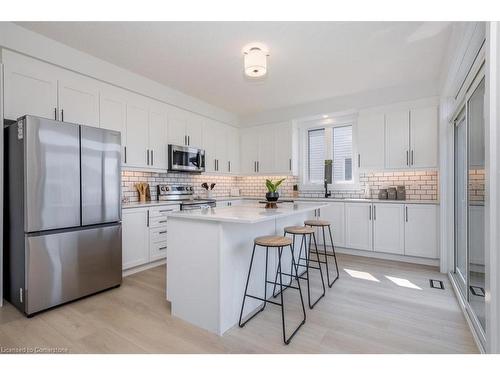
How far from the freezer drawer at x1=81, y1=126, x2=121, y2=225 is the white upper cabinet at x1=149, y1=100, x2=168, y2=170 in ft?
3.42

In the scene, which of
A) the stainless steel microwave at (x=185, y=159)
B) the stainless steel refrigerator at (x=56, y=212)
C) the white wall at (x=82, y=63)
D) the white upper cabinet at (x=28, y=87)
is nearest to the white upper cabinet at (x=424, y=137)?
the stainless steel microwave at (x=185, y=159)

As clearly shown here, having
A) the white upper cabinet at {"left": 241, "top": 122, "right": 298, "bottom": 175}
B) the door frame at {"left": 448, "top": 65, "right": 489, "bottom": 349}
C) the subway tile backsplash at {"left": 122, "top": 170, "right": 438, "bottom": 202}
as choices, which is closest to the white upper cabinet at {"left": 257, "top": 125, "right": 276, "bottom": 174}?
the white upper cabinet at {"left": 241, "top": 122, "right": 298, "bottom": 175}

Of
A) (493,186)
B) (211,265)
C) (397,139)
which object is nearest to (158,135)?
(211,265)

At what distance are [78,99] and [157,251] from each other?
7.05 feet

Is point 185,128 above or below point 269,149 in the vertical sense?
above

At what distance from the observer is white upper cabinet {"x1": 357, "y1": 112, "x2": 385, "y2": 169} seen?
166 inches

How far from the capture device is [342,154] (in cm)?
489

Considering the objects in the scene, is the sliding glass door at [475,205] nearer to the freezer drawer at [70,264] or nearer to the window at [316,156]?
the window at [316,156]

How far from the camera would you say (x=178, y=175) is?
4695 mm

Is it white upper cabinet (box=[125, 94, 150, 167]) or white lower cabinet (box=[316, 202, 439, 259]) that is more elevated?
white upper cabinet (box=[125, 94, 150, 167])

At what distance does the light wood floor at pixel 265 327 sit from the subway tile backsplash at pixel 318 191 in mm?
1722

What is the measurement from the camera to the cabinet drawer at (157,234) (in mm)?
3594

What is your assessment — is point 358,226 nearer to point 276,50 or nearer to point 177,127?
point 276,50

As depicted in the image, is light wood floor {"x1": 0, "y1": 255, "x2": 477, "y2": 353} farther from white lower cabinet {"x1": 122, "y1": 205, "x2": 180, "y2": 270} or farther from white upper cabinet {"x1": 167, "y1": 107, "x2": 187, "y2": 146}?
white upper cabinet {"x1": 167, "y1": 107, "x2": 187, "y2": 146}
